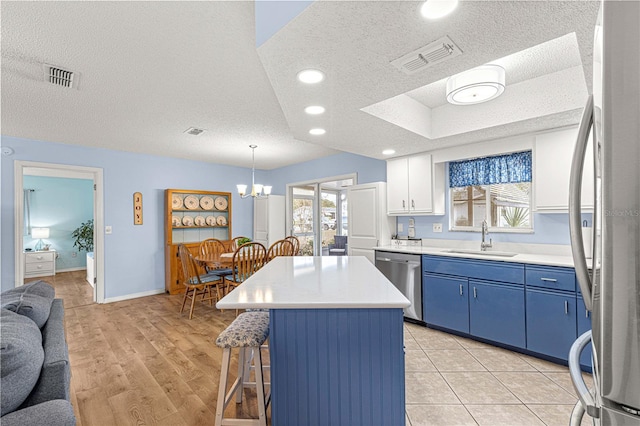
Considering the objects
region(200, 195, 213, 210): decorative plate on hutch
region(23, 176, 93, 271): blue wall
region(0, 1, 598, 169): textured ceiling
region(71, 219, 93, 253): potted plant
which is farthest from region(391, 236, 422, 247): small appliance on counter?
region(23, 176, 93, 271): blue wall

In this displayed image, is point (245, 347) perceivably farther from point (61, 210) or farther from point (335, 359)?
point (61, 210)

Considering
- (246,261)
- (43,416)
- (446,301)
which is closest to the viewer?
(43,416)

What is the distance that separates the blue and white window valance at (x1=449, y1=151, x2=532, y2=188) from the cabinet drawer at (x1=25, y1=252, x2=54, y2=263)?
8654 mm

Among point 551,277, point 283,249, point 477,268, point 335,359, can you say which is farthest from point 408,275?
point 335,359

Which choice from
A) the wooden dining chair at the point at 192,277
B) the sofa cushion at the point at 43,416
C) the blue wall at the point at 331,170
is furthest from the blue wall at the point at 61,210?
the sofa cushion at the point at 43,416

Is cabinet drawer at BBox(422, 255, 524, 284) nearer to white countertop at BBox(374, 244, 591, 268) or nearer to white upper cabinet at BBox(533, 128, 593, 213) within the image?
white countertop at BBox(374, 244, 591, 268)

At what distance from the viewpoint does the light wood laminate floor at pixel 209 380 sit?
1951 mm

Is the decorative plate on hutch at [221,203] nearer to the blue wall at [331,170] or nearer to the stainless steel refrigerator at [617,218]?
the blue wall at [331,170]

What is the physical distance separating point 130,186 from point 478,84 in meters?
5.24

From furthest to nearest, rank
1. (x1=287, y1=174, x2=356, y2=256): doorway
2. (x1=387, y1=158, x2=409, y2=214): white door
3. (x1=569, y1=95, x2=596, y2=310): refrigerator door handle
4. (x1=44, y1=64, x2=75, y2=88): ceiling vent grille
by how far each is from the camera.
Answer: (x1=287, y1=174, x2=356, y2=256): doorway < (x1=387, y1=158, x2=409, y2=214): white door < (x1=44, y1=64, x2=75, y2=88): ceiling vent grille < (x1=569, y1=95, x2=596, y2=310): refrigerator door handle

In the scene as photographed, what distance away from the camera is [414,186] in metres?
3.92

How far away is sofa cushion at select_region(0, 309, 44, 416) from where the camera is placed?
101 centimetres

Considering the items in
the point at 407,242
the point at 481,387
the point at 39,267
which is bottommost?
the point at 481,387

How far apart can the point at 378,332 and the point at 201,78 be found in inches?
91.8
